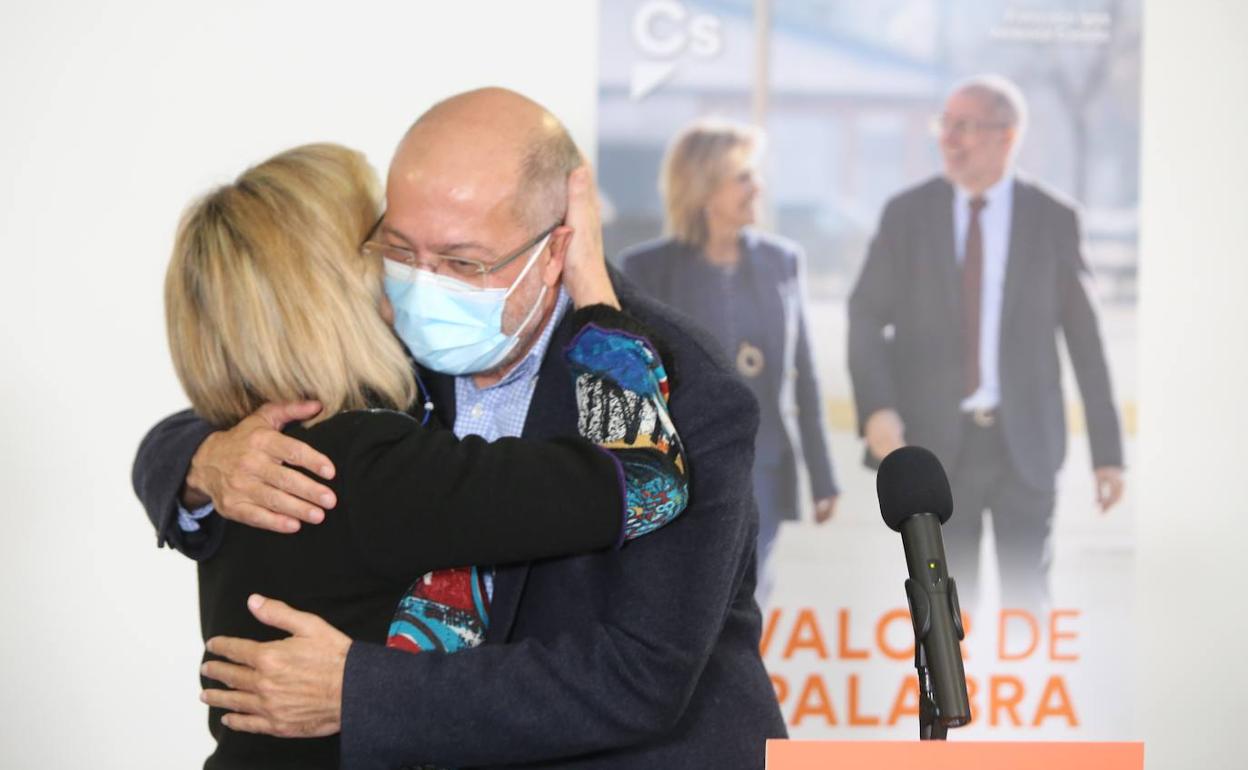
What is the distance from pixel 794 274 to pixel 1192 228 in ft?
3.76

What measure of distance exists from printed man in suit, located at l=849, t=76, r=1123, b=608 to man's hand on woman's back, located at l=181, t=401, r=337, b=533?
205 cm

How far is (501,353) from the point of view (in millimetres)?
1853

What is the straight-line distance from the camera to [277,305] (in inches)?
62.2

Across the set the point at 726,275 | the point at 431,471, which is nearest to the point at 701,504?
the point at 431,471

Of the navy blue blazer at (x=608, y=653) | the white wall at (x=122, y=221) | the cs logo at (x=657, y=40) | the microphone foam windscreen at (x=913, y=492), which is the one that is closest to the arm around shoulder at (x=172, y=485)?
the navy blue blazer at (x=608, y=653)

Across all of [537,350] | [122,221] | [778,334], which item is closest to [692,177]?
[778,334]

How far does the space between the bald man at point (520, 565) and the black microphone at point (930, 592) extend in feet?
1.58

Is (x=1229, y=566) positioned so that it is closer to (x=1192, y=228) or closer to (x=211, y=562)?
(x=1192, y=228)

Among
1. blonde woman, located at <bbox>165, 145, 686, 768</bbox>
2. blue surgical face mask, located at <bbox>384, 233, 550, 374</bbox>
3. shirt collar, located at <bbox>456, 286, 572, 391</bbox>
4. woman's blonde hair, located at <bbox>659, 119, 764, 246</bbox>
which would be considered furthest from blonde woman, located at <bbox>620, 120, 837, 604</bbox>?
blonde woman, located at <bbox>165, 145, 686, 768</bbox>

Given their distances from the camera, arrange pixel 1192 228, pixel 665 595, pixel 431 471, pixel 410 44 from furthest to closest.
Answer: pixel 1192 228 < pixel 410 44 < pixel 665 595 < pixel 431 471

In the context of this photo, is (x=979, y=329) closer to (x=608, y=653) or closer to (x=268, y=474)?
(x=608, y=653)

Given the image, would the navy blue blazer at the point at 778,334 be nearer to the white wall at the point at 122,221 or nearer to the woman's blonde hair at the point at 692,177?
the woman's blonde hair at the point at 692,177

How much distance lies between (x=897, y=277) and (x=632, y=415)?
202 cm

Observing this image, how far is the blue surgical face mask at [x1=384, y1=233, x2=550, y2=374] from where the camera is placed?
1782mm
